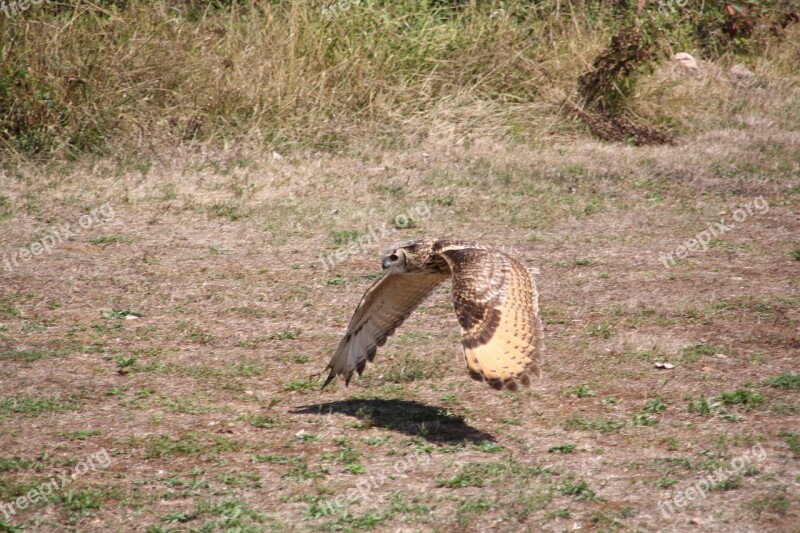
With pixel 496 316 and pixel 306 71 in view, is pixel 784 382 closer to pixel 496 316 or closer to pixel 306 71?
pixel 496 316

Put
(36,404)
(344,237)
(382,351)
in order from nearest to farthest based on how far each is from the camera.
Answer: (36,404) → (382,351) → (344,237)

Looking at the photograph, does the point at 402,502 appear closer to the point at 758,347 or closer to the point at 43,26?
the point at 758,347

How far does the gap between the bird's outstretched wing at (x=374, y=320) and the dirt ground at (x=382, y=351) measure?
27 centimetres

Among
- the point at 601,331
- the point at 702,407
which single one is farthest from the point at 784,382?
the point at 601,331

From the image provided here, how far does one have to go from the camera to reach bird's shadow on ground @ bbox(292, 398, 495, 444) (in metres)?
5.32

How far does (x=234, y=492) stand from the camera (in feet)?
15.5

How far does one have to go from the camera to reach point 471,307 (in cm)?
489

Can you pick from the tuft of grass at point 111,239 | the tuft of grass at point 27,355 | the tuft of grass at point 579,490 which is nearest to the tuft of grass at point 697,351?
the tuft of grass at point 579,490

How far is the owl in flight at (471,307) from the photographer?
4660mm

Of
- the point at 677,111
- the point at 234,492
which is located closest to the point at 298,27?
the point at 677,111

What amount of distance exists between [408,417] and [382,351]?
1.03m

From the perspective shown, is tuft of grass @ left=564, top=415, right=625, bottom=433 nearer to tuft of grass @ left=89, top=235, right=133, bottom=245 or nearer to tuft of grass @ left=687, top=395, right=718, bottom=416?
tuft of grass @ left=687, top=395, right=718, bottom=416

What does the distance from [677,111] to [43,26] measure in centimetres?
756

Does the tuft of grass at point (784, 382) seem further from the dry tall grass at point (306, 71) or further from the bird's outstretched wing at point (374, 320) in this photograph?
the dry tall grass at point (306, 71)
